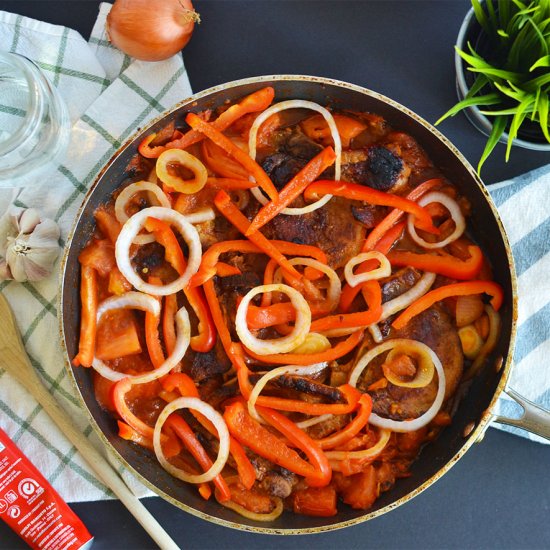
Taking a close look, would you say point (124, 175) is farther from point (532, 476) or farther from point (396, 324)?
point (532, 476)

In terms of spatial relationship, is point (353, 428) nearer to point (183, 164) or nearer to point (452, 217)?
point (452, 217)

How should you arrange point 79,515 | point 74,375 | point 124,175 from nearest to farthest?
point 74,375
point 124,175
point 79,515

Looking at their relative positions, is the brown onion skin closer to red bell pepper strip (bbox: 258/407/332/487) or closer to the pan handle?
red bell pepper strip (bbox: 258/407/332/487)

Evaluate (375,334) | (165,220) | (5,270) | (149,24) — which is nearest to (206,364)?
(165,220)

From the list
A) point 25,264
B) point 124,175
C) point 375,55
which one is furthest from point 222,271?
point 375,55

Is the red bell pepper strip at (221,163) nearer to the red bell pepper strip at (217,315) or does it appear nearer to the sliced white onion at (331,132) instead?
the sliced white onion at (331,132)

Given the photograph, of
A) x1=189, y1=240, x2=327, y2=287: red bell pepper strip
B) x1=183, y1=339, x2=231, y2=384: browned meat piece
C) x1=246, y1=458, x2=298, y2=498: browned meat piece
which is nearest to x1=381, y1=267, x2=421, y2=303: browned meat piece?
x1=189, y1=240, x2=327, y2=287: red bell pepper strip
